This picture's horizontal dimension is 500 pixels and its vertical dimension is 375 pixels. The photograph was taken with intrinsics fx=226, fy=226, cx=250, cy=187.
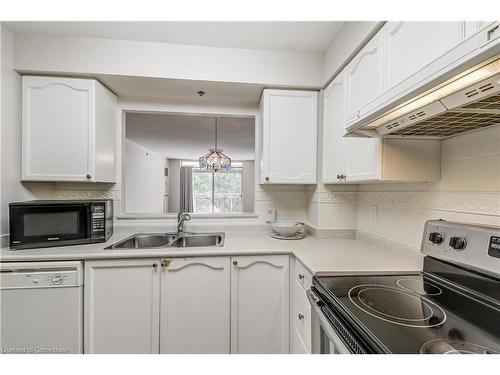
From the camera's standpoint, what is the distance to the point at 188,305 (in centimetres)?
150

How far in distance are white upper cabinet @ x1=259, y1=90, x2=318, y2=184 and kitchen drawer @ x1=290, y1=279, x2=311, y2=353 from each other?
0.82 m

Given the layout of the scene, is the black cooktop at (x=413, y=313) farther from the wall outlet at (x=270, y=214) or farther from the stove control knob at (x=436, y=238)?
the wall outlet at (x=270, y=214)

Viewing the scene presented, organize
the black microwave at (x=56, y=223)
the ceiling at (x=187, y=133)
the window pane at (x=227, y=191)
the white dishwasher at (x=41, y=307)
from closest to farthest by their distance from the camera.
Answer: the white dishwasher at (x=41, y=307), the black microwave at (x=56, y=223), the ceiling at (x=187, y=133), the window pane at (x=227, y=191)

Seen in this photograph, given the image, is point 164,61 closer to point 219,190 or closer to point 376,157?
point 376,157

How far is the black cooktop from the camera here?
0.63 metres

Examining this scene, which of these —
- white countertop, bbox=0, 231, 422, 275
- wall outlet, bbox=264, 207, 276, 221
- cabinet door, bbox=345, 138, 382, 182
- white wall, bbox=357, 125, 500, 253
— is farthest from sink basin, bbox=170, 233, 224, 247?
white wall, bbox=357, 125, 500, 253

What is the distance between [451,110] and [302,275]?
105cm

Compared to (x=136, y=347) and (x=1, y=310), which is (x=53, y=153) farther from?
(x=136, y=347)

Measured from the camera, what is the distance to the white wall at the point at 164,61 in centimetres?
161

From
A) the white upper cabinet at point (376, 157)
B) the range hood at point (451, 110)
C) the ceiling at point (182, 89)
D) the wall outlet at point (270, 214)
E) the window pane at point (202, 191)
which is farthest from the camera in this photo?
the window pane at point (202, 191)

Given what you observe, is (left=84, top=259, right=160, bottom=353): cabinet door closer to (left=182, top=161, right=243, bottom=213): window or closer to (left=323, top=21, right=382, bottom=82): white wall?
(left=323, top=21, right=382, bottom=82): white wall

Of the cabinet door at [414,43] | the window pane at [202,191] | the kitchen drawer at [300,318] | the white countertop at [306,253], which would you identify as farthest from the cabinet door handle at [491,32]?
the window pane at [202,191]

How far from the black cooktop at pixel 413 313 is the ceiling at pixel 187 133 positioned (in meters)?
2.26
